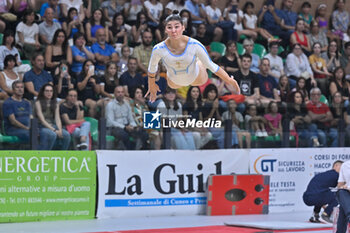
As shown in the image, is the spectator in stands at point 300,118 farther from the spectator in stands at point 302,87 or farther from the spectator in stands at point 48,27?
the spectator in stands at point 48,27

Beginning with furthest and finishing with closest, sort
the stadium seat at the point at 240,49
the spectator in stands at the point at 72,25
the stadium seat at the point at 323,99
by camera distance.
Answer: the stadium seat at the point at 240,49, the stadium seat at the point at 323,99, the spectator in stands at the point at 72,25

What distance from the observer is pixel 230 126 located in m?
15.4

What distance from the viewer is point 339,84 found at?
17.4 metres

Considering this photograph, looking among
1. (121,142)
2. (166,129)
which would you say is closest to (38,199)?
(121,142)

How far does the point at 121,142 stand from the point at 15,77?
2.53 metres

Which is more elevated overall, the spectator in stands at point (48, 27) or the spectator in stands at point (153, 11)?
the spectator in stands at point (153, 11)

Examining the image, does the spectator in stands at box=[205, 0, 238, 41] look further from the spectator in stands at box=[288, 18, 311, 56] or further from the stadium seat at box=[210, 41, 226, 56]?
the spectator in stands at box=[288, 18, 311, 56]

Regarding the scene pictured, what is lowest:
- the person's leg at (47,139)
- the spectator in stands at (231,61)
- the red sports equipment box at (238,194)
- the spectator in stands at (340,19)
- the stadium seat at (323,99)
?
the red sports equipment box at (238,194)

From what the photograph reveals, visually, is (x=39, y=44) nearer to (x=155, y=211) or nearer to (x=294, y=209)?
(x=155, y=211)

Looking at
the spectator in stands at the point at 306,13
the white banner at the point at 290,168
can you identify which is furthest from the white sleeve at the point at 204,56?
the spectator in stands at the point at 306,13

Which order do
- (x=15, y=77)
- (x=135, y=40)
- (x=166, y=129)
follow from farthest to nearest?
(x=135, y=40), (x=166, y=129), (x=15, y=77)

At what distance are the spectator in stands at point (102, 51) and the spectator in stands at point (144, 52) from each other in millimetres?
470

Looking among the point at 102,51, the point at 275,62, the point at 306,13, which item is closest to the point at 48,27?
the point at 102,51

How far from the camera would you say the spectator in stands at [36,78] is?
547 inches
